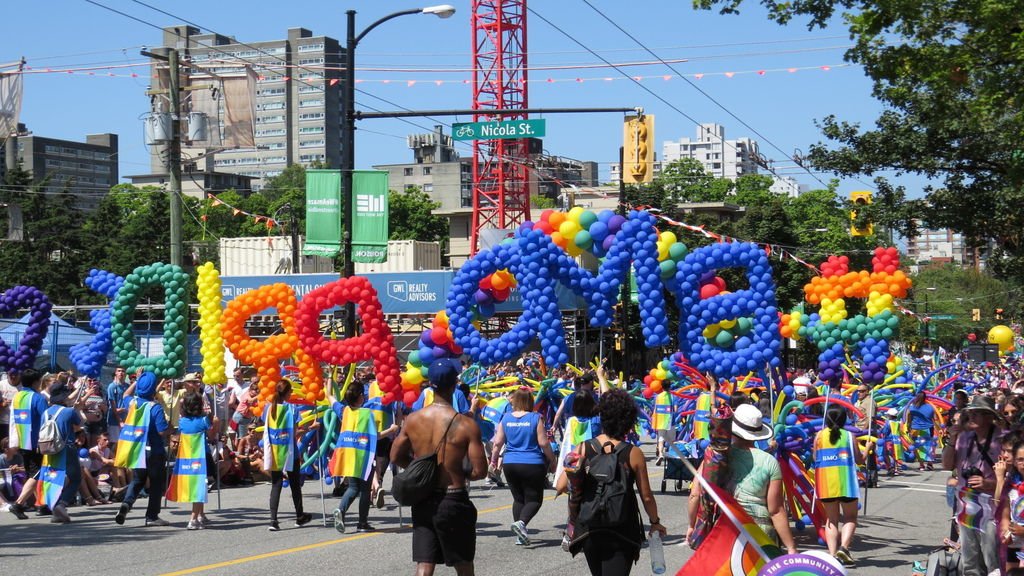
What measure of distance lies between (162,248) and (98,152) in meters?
138

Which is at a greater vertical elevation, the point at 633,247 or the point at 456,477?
the point at 633,247

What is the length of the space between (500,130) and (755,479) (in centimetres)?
1271

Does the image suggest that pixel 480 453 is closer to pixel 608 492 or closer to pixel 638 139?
pixel 608 492

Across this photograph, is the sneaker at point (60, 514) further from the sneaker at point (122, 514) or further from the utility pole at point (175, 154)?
the utility pole at point (175, 154)

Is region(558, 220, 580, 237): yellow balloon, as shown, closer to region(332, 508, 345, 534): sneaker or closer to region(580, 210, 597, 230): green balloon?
region(580, 210, 597, 230): green balloon

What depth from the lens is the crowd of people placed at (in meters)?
7.92

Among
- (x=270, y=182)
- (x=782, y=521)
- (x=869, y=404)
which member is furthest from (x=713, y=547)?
(x=270, y=182)

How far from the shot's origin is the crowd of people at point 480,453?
312 inches

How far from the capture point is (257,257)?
6744cm

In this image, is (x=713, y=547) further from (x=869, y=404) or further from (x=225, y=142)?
(x=225, y=142)

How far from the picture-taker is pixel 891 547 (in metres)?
12.7

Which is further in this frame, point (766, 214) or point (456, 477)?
point (766, 214)

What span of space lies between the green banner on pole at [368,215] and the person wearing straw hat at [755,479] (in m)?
11.5

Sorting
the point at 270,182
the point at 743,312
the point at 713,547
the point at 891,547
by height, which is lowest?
the point at 891,547
